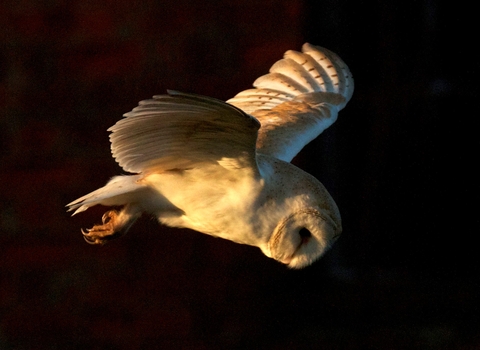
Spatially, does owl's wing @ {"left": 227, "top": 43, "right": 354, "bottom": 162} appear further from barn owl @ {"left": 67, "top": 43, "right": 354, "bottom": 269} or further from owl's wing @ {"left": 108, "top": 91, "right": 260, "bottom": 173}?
owl's wing @ {"left": 108, "top": 91, "right": 260, "bottom": 173}

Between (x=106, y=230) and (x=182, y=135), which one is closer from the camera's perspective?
(x=182, y=135)

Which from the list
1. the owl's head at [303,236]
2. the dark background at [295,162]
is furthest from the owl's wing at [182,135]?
the dark background at [295,162]

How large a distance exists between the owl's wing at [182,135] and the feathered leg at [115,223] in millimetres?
90

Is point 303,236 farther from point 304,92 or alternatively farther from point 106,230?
point 304,92

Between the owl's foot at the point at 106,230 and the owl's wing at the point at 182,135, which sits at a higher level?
the owl's wing at the point at 182,135

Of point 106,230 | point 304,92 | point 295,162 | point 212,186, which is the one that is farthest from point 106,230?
point 295,162

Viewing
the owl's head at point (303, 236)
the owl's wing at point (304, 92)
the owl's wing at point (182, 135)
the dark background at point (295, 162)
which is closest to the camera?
the owl's wing at point (182, 135)

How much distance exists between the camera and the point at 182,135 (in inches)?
62.5

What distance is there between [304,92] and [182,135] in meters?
0.70

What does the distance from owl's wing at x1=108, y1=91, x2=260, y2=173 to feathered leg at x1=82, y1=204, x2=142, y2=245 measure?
90 mm

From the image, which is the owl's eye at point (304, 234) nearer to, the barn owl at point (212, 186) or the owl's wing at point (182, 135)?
the barn owl at point (212, 186)

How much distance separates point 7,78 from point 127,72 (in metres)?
0.35

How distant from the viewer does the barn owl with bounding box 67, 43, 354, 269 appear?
1537 millimetres

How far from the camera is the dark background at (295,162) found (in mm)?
2764
